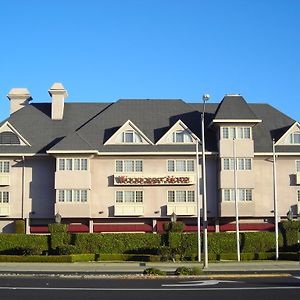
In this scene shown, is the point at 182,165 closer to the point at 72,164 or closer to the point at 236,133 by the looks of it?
the point at 236,133

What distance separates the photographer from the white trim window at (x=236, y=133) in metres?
54.3

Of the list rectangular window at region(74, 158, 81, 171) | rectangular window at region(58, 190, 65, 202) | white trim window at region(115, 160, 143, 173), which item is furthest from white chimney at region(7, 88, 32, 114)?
white trim window at region(115, 160, 143, 173)

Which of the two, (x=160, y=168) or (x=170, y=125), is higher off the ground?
(x=170, y=125)

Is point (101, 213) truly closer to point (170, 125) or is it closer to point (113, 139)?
point (113, 139)

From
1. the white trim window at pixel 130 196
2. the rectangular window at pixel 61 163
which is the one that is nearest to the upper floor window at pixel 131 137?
the white trim window at pixel 130 196

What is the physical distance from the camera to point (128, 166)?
55281 millimetres

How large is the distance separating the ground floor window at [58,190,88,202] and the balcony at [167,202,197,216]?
25.7ft

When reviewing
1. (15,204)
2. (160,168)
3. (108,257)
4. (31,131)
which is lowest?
(108,257)

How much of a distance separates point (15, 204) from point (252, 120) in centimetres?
2346

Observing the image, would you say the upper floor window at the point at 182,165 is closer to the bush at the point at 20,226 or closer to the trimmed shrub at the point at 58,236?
the trimmed shrub at the point at 58,236

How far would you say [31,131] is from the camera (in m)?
57.4

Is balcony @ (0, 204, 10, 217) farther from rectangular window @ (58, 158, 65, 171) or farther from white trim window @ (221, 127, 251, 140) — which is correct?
white trim window @ (221, 127, 251, 140)

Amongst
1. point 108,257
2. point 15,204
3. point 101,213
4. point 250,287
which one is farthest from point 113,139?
point 250,287

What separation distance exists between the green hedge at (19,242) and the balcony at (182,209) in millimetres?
12311
